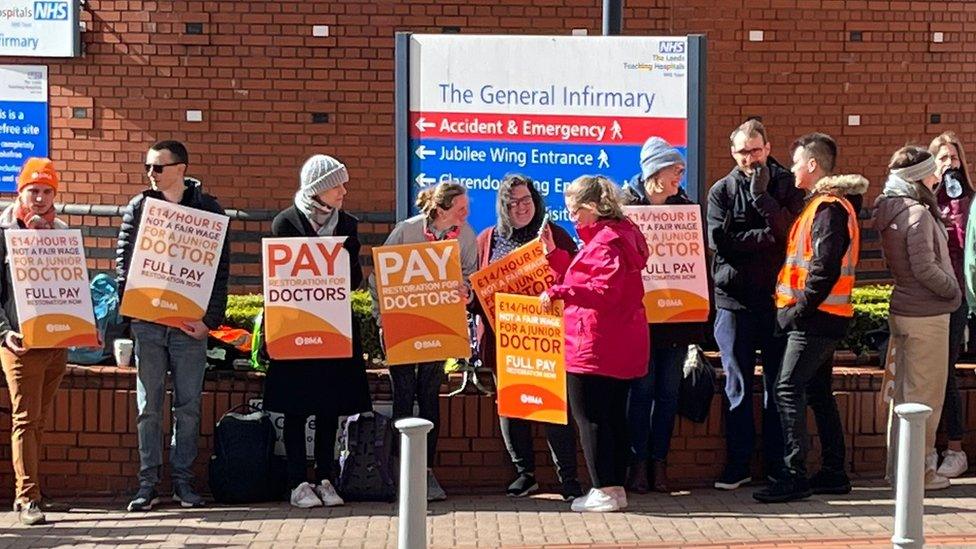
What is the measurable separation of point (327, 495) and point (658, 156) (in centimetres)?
242

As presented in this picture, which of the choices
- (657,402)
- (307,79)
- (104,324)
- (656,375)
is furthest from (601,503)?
(307,79)

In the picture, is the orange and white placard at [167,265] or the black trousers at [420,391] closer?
the orange and white placard at [167,265]

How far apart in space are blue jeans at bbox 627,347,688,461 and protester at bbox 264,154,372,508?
1.41 meters

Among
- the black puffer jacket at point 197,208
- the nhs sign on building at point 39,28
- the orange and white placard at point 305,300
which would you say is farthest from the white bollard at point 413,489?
the nhs sign on building at point 39,28

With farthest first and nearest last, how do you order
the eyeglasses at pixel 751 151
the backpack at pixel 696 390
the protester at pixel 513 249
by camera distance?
the backpack at pixel 696 390 → the eyeglasses at pixel 751 151 → the protester at pixel 513 249

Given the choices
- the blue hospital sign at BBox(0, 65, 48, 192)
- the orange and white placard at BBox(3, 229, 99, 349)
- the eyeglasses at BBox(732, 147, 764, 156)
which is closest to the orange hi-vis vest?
the eyeglasses at BBox(732, 147, 764, 156)

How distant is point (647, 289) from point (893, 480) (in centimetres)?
162

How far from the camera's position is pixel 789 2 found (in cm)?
1228

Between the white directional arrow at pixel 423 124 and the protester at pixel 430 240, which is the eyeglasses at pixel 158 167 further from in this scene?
the white directional arrow at pixel 423 124

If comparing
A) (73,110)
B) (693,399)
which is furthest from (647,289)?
(73,110)

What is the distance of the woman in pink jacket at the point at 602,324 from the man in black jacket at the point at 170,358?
1.75 m

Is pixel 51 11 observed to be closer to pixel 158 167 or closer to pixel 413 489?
pixel 158 167

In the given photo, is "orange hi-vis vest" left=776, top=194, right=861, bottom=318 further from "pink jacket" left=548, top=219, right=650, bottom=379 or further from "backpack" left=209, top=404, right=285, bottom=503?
"backpack" left=209, top=404, right=285, bottom=503

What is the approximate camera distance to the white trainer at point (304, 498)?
8.53m
